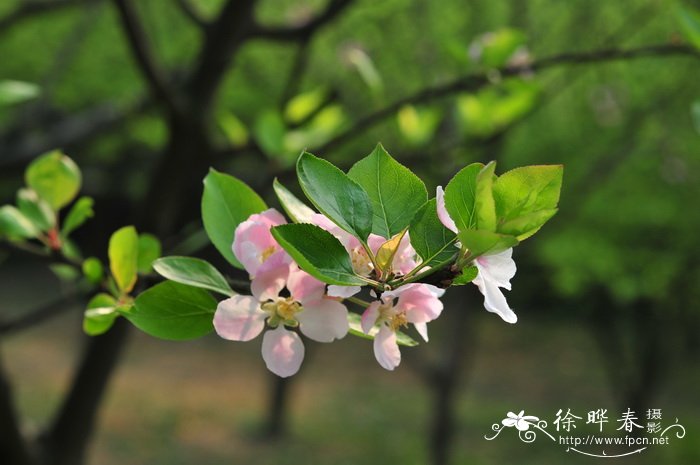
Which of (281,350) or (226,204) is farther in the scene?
(226,204)

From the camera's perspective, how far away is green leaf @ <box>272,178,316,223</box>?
66 centimetres

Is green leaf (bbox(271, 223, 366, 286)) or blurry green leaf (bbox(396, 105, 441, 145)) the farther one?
blurry green leaf (bbox(396, 105, 441, 145))

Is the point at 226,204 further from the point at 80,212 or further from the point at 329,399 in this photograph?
the point at 329,399

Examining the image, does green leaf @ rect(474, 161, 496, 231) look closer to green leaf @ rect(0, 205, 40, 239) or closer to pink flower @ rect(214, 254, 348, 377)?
pink flower @ rect(214, 254, 348, 377)

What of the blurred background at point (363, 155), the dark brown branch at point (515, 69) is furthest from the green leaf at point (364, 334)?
the dark brown branch at point (515, 69)

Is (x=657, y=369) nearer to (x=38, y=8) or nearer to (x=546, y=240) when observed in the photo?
(x=546, y=240)

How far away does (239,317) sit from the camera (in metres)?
0.64

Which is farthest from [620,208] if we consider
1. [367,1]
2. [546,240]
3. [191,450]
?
[191,450]

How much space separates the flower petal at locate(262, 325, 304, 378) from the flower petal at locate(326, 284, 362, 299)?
77mm

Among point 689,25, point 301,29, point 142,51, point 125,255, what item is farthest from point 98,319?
point 301,29

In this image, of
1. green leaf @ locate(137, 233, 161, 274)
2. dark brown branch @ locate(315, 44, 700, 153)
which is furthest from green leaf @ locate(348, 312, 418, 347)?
dark brown branch @ locate(315, 44, 700, 153)

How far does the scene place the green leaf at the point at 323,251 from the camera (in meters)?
0.57

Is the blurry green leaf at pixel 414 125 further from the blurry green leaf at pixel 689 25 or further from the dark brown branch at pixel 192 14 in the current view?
the blurry green leaf at pixel 689 25

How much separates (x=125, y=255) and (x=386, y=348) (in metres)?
0.43
